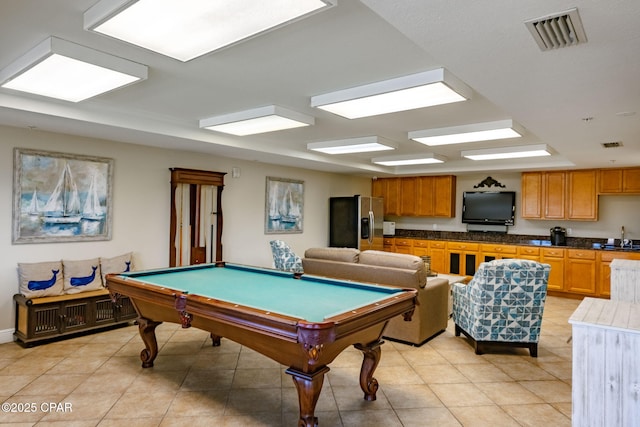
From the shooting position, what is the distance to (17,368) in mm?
3502

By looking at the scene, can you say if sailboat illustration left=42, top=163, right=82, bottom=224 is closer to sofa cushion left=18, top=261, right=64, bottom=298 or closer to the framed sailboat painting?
the framed sailboat painting

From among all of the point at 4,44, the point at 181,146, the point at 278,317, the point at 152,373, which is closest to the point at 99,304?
the point at 152,373

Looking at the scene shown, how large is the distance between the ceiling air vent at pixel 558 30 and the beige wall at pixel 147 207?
469cm

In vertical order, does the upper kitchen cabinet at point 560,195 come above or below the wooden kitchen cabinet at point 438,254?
above

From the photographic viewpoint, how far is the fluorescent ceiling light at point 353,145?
5.17 metres

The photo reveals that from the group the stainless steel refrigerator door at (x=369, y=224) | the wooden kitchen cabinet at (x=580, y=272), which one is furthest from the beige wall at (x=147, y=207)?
the wooden kitchen cabinet at (x=580, y=272)

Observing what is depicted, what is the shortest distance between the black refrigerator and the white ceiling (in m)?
2.97

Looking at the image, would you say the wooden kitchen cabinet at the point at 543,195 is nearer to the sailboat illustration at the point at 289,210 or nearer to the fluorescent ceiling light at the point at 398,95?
the sailboat illustration at the point at 289,210

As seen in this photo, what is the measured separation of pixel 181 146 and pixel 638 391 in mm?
4966

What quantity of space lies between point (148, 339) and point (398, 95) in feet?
9.82

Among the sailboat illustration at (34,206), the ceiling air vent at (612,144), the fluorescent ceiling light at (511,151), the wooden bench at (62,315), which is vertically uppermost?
the fluorescent ceiling light at (511,151)

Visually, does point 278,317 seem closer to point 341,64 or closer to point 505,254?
point 341,64

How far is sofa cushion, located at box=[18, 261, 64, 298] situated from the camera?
13.6ft

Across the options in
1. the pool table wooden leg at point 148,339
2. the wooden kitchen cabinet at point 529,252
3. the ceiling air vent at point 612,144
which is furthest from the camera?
the wooden kitchen cabinet at point 529,252
